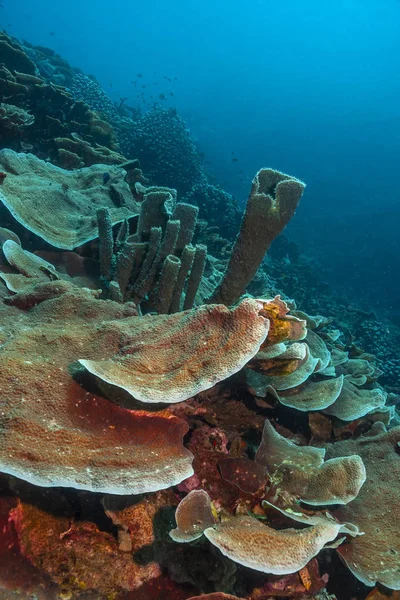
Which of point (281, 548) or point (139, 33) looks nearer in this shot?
point (281, 548)

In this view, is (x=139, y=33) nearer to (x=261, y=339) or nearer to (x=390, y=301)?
(x=390, y=301)

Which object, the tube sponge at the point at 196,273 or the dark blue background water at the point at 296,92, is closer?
the tube sponge at the point at 196,273

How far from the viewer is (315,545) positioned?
1.33 m

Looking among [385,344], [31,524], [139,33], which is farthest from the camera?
[139,33]

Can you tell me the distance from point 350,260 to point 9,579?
109ft

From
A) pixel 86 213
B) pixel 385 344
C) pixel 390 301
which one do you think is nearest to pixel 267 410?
pixel 86 213

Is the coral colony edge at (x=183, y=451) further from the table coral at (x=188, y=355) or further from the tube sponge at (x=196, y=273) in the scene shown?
the tube sponge at (x=196, y=273)

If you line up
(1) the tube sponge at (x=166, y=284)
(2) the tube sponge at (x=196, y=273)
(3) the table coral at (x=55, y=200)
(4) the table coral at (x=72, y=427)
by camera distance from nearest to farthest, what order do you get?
1. (4) the table coral at (x=72, y=427)
2. (1) the tube sponge at (x=166, y=284)
3. (2) the tube sponge at (x=196, y=273)
4. (3) the table coral at (x=55, y=200)

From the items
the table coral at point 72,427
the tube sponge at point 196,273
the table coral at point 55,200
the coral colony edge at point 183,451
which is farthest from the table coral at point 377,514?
the table coral at point 55,200

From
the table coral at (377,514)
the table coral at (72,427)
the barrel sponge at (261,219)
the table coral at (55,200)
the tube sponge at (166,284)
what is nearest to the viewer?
the table coral at (72,427)

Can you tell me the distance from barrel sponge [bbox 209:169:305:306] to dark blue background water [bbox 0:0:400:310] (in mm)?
23399

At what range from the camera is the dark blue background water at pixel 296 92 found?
129ft

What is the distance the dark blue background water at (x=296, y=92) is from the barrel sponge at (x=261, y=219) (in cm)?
2340

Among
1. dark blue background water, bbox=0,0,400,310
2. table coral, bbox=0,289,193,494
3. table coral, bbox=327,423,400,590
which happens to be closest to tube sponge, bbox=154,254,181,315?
table coral, bbox=0,289,193,494
